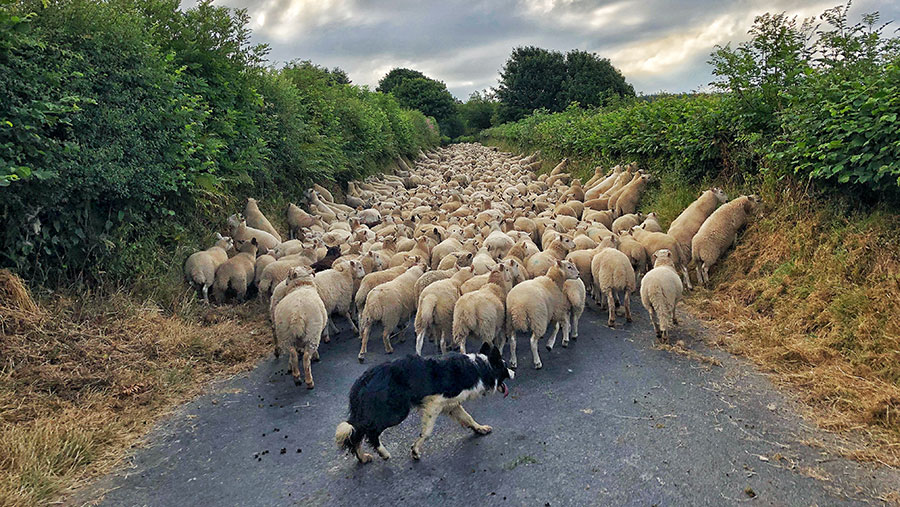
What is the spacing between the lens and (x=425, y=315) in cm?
744

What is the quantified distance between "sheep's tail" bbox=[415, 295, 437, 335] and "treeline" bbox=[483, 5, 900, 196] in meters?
5.66

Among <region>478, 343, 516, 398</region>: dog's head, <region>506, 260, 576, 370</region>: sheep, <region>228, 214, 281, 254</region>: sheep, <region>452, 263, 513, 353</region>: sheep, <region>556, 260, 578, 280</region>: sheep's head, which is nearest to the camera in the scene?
<region>478, 343, 516, 398</region>: dog's head

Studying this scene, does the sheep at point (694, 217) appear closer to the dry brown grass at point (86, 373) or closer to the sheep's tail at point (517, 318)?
the sheep's tail at point (517, 318)

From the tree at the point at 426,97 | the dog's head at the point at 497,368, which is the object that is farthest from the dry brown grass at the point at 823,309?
the tree at the point at 426,97

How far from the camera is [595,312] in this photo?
361 inches

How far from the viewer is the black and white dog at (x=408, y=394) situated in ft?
15.5

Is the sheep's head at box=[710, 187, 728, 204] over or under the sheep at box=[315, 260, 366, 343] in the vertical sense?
over

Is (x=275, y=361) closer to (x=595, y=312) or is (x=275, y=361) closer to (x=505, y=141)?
(x=595, y=312)

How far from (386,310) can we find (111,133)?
15.1ft

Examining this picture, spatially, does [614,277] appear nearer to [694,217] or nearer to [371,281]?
[694,217]

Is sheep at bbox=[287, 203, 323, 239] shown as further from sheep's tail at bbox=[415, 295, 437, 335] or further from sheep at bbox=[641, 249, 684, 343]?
sheep at bbox=[641, 249, 684, 343]

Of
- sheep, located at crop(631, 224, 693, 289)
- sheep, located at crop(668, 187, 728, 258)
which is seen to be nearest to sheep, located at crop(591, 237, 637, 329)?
sheep, located at crop(631, 224, 693, 289)

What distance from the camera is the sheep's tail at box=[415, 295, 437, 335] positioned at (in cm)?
743

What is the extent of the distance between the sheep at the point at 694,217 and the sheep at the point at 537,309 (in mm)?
3216
